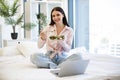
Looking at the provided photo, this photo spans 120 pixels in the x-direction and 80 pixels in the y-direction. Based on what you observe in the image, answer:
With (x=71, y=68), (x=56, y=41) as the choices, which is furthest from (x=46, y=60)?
(x=71, y=68)

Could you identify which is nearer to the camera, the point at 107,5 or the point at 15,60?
the point at 15,60

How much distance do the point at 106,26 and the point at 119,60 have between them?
151 centimetres

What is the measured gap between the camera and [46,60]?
7.18ft

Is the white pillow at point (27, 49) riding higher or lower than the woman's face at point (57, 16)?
lower

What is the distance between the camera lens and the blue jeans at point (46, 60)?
2.12m

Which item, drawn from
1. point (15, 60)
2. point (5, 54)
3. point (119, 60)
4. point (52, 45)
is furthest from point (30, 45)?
point (119, 60)

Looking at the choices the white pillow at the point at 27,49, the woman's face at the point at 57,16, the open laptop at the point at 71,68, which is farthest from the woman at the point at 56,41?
the white pillow at the point at 27,49

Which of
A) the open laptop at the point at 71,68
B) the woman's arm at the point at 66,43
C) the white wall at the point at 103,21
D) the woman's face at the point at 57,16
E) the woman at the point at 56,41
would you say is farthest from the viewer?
the white wall at the point at 103,21

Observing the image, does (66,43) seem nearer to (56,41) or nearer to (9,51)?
(56,41)

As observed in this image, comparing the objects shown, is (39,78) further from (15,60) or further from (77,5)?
(77,5)

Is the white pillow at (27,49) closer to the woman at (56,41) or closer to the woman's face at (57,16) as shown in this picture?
the woman at (56,41)

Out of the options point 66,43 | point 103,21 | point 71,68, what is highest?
point 103,21

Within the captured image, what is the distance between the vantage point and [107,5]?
149 inches

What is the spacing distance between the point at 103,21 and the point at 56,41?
1.67 meters
